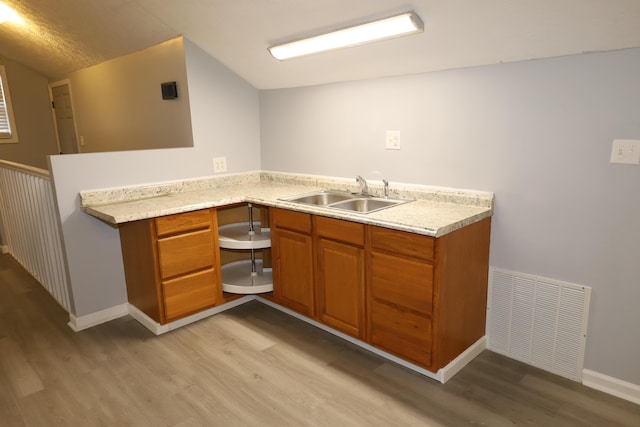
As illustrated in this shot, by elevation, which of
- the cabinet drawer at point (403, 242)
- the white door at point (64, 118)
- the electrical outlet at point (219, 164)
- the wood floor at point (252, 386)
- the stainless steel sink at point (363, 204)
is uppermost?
the white door at point (64, 118)

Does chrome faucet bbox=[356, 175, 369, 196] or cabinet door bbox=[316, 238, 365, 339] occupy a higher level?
chrome faucet bbox=[356, 175, 369, 196]

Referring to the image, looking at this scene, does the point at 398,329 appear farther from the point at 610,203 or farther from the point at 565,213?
the point at 610,203

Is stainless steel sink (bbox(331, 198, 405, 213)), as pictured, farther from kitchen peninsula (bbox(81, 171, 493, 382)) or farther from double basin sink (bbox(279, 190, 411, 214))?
kitchen peninsula (bbox(81, 171, 493, 382))

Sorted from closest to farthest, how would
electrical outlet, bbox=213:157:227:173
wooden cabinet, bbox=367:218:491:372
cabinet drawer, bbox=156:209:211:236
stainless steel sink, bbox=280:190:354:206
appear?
wooden cabinet, bbox=367:218:491:372 < cabinet drawer, bbox=156:209:211:236 < stainless steel sink, bbox=280:190:354:206 < electrical outlet, bbox=213:157:227:173

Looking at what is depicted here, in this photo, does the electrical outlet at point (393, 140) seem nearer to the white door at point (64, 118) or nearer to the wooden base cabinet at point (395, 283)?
the wooden base cabinet at point (395, 283)

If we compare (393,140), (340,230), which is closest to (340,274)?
(340,230)

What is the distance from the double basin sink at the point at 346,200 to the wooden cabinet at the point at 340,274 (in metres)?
0.23

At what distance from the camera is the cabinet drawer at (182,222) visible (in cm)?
265

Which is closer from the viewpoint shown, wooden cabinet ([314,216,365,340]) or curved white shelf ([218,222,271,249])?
wooden cabinet ([314,216,365,340])

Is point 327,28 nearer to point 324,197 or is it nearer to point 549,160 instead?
point 324,197

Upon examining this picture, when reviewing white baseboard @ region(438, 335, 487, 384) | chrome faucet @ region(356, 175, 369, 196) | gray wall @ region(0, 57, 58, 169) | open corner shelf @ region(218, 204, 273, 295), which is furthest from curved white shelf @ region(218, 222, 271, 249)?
gray wall @ region(0, 57, 58, 169)

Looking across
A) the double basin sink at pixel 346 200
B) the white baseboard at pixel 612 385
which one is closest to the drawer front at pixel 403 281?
the double basin sink at pixel 346 200

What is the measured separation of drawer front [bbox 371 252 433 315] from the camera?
83.0 inches

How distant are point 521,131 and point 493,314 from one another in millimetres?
1067
